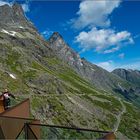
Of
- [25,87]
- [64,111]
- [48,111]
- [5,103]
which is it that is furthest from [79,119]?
[5,103]

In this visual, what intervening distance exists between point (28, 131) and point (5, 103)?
8.01 metres

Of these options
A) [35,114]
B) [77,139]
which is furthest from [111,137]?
[35,114]

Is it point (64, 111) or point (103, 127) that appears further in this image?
point (103, 127)

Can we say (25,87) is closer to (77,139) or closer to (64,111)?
(64,111)

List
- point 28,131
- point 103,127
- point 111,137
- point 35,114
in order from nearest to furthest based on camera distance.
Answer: point 111,137 < point 28,131 < point 35,114 < point 103,127

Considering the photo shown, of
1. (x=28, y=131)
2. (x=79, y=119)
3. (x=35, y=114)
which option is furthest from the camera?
(x=79, y=119)

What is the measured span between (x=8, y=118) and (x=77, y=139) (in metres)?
3.64

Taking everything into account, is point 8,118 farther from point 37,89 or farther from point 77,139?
point 37,89

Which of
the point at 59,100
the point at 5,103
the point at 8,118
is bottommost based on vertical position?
the point at 8,118

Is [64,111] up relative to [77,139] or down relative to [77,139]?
up

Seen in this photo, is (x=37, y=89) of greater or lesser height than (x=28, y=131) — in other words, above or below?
above

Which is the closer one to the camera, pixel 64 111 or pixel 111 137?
pixel 111 137

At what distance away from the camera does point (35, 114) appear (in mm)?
148750

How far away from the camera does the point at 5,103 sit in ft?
64.9
